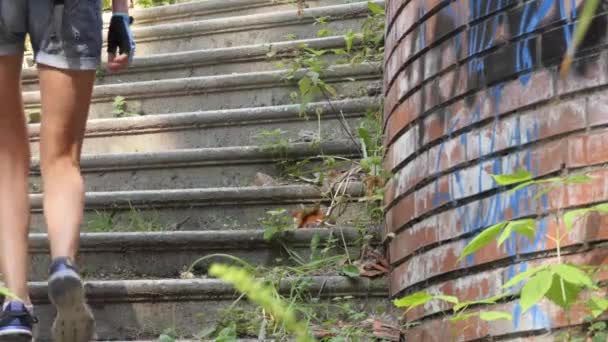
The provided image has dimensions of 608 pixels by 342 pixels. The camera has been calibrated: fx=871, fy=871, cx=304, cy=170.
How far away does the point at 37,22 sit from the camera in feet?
7.60

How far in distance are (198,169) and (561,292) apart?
235 cm

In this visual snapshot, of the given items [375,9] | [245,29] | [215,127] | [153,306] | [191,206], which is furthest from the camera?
[245,29]

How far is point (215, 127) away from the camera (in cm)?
375

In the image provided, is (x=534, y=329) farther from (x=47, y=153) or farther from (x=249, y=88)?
(x=249, y=88)

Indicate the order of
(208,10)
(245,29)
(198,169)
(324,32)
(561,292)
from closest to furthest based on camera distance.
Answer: (561,292)
(198,169)
(324,32)
(245,29)
(208,10)

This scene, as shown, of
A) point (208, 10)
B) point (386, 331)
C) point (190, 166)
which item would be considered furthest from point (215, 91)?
point (386, 331)

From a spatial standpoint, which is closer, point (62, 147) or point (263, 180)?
point (62, 147)

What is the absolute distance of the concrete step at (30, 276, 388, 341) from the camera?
2754 mm

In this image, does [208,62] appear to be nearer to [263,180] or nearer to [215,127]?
[215,127]

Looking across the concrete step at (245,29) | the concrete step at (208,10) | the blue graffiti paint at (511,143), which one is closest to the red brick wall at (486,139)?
the blue graffiti paint at (511,143)

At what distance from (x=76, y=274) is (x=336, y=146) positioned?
133cm

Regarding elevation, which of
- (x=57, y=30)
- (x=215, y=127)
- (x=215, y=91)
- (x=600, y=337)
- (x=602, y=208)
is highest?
(x=215, y=91)

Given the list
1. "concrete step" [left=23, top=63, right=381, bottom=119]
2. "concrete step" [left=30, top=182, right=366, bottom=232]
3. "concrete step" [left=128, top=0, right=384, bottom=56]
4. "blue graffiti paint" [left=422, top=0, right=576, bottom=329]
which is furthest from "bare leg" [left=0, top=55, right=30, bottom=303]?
"concrete step" [left=128, top=0, right=384, bottom=56]

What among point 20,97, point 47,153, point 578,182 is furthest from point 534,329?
point 20,97
